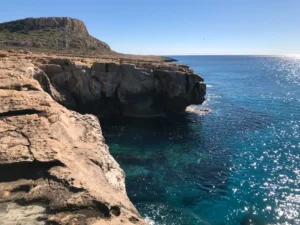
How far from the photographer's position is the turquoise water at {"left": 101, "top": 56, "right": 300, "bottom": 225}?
83.1ft

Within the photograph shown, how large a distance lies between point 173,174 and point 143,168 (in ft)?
12.5

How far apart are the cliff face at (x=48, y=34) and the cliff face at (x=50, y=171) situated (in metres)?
88.7

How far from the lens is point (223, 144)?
41.7 m

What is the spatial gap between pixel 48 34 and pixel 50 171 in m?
121

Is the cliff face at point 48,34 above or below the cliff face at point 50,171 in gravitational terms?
above

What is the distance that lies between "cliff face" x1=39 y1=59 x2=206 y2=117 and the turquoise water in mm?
3363

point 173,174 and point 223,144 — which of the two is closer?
point 173,174

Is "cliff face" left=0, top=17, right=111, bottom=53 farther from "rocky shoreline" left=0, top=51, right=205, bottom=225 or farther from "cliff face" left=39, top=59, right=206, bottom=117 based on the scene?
"rocky shoreline" left=0, top=51, right=205, bottom=225

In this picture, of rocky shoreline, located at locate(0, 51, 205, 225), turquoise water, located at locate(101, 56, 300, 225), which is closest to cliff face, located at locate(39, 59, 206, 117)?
turquoise water, located at locate(101, 56, 300, 225)

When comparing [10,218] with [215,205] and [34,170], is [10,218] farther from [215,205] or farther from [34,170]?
[215,205]

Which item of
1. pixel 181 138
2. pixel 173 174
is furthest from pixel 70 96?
pixel 173 174

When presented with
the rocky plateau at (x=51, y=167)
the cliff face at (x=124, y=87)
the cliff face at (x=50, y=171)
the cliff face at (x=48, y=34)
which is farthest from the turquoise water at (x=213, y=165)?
the cliff face at (x=48, y=34)

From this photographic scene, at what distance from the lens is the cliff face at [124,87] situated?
49.2 m

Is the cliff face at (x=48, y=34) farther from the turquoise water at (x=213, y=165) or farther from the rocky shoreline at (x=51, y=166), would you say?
the rocky shoreline at (x=51, y=166)
